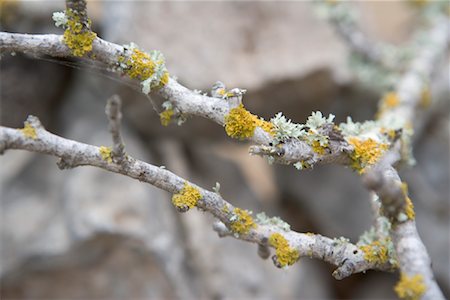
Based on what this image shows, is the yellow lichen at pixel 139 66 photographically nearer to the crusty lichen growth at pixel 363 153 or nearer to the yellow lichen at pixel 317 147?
the yellow lichen at pixel 317 147

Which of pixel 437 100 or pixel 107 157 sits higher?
pixel 437 100

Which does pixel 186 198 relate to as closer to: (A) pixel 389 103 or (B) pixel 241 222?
(B) pixel 241 222

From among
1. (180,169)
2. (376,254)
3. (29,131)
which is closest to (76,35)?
(29,131)

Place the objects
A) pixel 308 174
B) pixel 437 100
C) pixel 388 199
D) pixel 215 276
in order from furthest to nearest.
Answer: pixel 308 174 < pixel 437 100 < pixel 215 276 < pixel 388 199

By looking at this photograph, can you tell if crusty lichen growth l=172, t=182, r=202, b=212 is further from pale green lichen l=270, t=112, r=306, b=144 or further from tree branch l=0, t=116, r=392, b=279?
pale green lichen l=270, t=112, r=306, b=144

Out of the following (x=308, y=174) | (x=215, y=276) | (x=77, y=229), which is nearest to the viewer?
(x=77, y=229)

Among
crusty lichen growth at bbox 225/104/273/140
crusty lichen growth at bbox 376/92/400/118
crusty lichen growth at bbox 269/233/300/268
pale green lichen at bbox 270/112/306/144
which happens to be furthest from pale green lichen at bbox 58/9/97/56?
crusty lichen growth at bbox 376/92/400/118

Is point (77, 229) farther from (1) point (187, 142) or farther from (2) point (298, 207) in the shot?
(2) point (298, 207)

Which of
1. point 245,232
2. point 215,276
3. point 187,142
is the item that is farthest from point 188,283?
point 245,232
